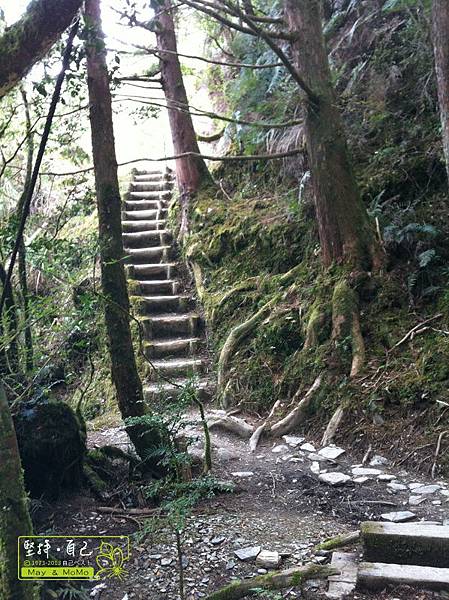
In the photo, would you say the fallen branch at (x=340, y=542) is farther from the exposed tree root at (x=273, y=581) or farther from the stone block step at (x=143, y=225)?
the stone block step at (x=143, y=225)

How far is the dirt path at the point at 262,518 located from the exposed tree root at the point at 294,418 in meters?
0.41

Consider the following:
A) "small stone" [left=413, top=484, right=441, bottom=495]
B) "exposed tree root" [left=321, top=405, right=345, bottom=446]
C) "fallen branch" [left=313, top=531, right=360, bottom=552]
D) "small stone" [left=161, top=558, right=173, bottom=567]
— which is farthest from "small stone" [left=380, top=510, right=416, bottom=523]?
"small stone" [left=161, top=558, right=173, bottom=567]

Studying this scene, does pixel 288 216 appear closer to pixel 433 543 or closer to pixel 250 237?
pixel 250 237

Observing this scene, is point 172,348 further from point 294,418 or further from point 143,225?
point 143,225

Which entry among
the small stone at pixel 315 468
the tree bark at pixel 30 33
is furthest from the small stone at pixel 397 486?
the tree bark at pixel 30 33

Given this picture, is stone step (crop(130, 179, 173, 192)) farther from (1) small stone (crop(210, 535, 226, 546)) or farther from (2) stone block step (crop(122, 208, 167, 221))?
(1) small stone (crop(210, 535, 226, 546))

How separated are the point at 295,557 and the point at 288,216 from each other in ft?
16.1

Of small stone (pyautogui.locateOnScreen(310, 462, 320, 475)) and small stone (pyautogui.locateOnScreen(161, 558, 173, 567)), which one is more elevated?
small stone (pyautogui.locateOnScreen(310, 462, 320, 475))

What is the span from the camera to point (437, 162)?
6188 mm

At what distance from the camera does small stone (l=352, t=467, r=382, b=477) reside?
4.46m

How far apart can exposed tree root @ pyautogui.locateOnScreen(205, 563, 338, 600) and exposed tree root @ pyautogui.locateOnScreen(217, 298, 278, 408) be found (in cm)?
366

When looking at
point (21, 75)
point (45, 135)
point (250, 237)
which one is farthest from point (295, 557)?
point (250, 237)

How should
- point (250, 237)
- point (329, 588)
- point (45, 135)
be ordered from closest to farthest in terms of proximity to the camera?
1. point (45, 135)
2. point (329, 588)
3. point (250, 237)

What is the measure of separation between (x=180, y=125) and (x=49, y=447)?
6.69 meters
